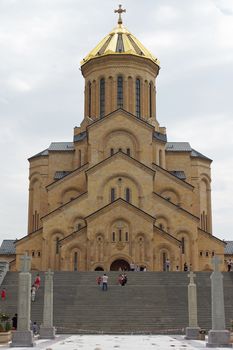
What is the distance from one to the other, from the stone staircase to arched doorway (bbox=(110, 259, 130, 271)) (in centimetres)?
534

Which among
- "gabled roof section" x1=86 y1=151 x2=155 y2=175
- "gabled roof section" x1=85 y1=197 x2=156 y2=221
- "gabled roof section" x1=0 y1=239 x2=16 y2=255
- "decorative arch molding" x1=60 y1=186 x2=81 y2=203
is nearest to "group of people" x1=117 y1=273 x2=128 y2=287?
"gabled roof section" x1=85 y1=197 x2=156 y2=221

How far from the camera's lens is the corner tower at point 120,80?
50.3 meters

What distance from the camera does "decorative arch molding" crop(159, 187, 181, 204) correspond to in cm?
4694

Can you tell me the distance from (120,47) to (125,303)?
27.5 m

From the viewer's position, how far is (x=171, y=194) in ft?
155

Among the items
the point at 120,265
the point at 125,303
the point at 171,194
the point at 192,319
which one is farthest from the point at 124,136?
the point at 192,319

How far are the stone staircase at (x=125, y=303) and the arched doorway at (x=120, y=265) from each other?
5340 millimetres

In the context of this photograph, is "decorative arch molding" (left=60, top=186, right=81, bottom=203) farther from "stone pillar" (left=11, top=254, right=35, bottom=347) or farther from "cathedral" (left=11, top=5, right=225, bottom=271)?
"stone pillar" (left=11, top=254, right=35, bottom=347)

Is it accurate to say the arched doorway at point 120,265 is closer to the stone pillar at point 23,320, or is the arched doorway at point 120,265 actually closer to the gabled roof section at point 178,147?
the gabled roof section at point 178,147

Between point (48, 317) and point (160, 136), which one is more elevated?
point (160, 136)

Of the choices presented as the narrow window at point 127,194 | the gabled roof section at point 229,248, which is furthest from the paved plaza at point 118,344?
the gabled roof section at point 229,248

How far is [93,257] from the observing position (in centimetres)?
4056

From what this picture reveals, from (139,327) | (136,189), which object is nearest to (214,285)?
(139,327)

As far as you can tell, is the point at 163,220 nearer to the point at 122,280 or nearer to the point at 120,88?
the point at 122,280
